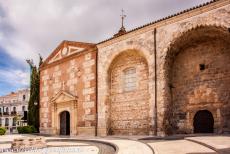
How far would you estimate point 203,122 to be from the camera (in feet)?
47.1

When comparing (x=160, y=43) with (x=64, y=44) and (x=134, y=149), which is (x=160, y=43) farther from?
(x=64, y=44)

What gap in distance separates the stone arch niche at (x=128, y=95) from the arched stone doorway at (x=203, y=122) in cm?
242

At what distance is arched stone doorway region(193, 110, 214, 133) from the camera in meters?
14.1

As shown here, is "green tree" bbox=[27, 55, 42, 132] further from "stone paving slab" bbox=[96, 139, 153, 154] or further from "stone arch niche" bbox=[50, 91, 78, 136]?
"stone paving slab" bbox=[96, 139, 153, 154]

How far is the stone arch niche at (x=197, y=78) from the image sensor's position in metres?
13.7

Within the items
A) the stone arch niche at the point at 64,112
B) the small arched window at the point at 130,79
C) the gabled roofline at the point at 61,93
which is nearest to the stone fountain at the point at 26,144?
the small arched window at the point at 130,79

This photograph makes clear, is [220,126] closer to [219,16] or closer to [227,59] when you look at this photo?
[227,59]

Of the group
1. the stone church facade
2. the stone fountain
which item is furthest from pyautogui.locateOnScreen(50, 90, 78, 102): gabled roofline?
the stone fountain

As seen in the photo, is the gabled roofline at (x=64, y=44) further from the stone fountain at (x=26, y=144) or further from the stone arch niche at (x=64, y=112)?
the stone fountain at (x=26, y=144)

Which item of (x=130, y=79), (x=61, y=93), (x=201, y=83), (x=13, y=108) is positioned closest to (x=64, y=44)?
(x=61, y=93)

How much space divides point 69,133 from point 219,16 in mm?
14118

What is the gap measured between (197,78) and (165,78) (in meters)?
1.59

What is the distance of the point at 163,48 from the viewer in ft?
50.4

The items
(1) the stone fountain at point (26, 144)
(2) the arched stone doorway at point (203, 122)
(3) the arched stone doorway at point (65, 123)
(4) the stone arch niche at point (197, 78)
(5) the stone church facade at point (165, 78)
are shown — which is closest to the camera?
(1) the stone fountain at point (26, 144)
